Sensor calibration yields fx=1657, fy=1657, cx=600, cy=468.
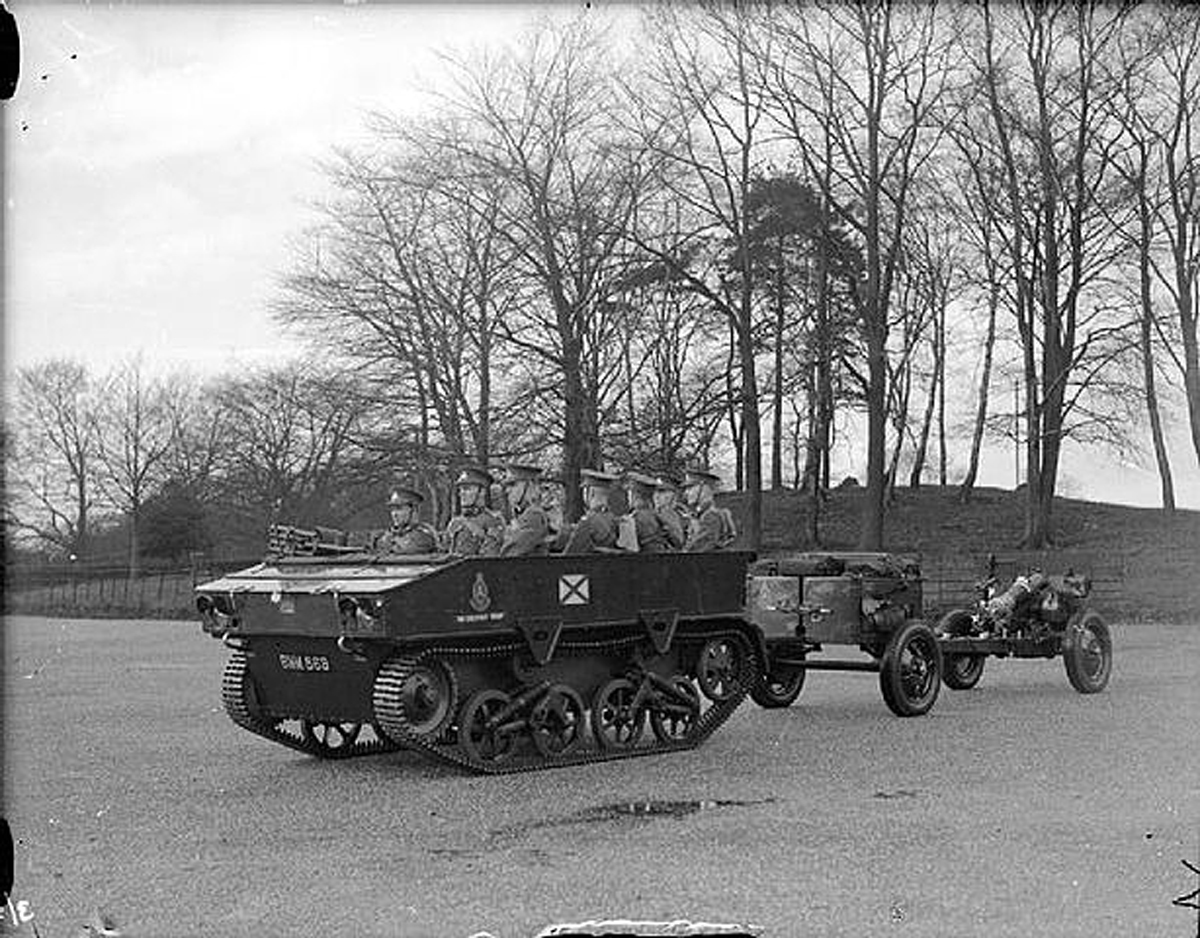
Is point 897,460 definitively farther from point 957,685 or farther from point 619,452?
point 619,452

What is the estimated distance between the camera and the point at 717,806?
781 centimetres

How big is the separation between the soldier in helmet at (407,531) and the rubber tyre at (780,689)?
3.85 m

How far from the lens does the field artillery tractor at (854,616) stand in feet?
37.4

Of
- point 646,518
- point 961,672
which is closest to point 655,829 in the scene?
point 646,518

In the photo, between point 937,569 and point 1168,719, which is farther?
point 937,569

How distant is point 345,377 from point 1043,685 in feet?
27.8

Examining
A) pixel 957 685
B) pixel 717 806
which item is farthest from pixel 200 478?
pixel 957 685

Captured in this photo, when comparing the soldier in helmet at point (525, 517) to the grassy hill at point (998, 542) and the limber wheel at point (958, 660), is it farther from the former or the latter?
the limber wheel at point (958, 660)

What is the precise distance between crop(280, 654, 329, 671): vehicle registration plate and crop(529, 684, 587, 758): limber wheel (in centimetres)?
120

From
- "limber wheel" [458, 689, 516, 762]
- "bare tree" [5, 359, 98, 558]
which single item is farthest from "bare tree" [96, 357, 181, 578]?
"limber wheel" [458, 689, 516, 762]

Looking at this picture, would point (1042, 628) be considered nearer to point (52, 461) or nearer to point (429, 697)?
point (429, 697)

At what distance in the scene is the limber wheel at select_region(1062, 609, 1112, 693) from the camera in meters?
12.6

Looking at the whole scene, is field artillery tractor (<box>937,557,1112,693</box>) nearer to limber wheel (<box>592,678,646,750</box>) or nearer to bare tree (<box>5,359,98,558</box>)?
limber wheel (<box>592,678,646,750</box>)

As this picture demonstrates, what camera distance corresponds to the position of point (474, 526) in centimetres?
905
